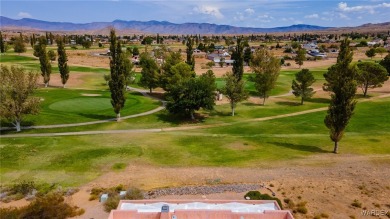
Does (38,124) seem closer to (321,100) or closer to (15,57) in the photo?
(321,100)

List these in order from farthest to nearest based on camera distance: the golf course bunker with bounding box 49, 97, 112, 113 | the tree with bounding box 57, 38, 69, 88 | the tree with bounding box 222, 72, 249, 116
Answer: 1. the tree with bounding box 57, 38, 69, 88
2. the golf course bunker with bounding box 49, 97, 112, 113
3. the tree with bounding box 222, 72, 249, 116

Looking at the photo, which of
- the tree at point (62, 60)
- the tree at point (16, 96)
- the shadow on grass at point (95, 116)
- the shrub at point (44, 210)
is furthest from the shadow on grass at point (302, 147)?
the tree at point (62, 60)

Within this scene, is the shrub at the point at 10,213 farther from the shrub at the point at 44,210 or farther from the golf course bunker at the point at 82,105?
the golf course bunker at the point at 82,105

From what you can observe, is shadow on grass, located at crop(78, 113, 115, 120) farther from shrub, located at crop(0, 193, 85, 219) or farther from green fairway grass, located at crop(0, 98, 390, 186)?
shrub, located at crop(0, 193, 85, 219)

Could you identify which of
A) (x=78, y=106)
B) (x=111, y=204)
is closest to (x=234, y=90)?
(x=78, y=106)

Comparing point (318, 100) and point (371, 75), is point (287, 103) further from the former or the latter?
point (371, 75)

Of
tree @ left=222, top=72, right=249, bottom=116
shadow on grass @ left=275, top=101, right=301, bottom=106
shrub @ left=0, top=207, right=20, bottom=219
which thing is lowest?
shrub @ left=0, top=207, right=20, bottom=219

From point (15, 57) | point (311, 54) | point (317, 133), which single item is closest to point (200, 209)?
point (317, 133)

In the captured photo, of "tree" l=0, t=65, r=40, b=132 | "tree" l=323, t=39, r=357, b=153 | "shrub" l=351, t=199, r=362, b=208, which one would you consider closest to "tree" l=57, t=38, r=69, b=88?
"tree" l=0, t=65, r=40, b=132
